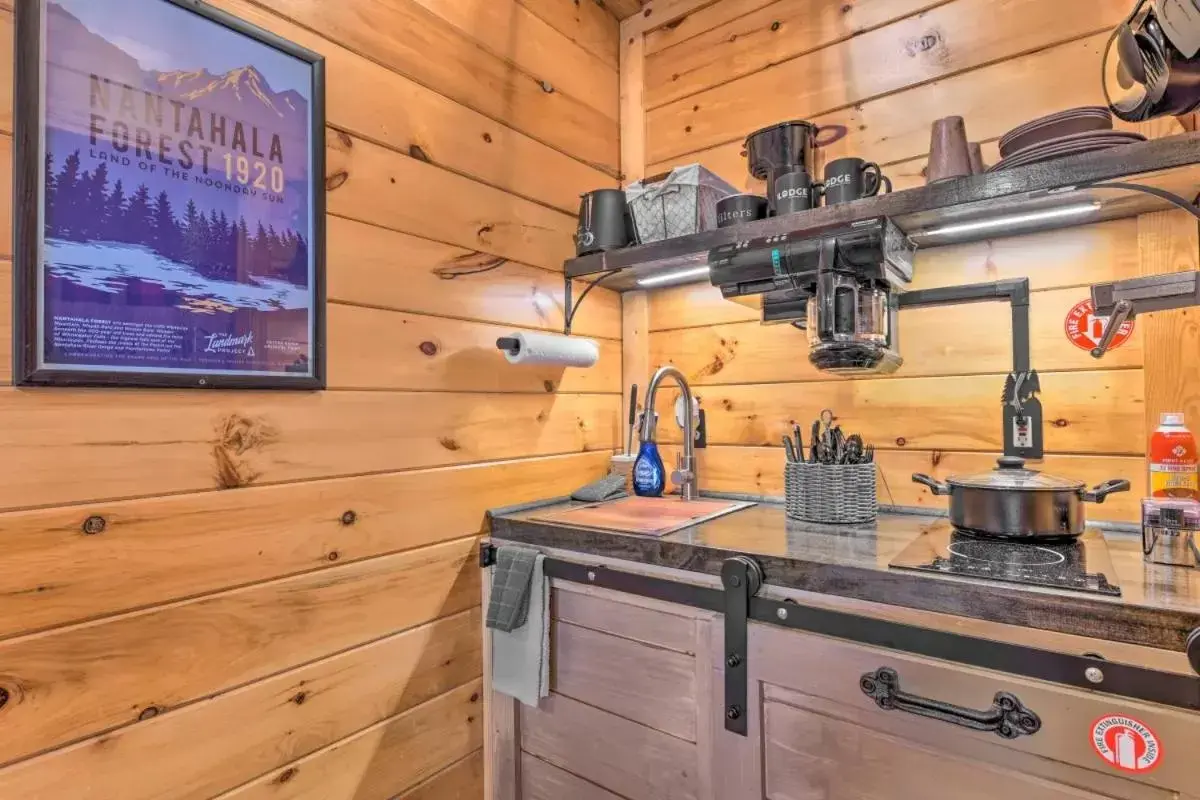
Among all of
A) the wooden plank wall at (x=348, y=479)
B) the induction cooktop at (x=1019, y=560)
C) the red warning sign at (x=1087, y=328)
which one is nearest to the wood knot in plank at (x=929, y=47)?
the red warning sign at (x=1087, y=328)

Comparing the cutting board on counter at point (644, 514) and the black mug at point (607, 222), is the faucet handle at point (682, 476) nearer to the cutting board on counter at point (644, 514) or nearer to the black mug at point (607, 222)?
the cutting board on counter at point (644, 514)

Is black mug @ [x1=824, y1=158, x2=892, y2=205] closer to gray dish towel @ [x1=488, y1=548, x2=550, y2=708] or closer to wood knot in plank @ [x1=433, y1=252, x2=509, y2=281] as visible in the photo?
wood knot in plank @ [x1=433, y1=252, x2=509, y2=281]

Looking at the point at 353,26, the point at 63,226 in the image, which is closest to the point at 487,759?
the point at 63,226

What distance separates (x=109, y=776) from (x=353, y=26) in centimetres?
144

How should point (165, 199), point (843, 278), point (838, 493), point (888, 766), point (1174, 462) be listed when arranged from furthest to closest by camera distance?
1. point (838, 493)
2. point (843, 278)
3. point (1174, 462)
4. point (165, 199)
5. point (888, 766)

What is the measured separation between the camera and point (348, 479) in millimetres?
1296

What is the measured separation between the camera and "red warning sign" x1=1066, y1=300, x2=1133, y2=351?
4.23 ft

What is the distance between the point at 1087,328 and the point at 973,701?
2.88 ft

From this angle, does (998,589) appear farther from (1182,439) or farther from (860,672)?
(1182,439)

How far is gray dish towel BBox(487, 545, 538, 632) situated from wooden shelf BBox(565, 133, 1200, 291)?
0.82 metres

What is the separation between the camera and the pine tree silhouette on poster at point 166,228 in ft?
3.11

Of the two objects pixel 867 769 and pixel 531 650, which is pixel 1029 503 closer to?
pixel 867 769

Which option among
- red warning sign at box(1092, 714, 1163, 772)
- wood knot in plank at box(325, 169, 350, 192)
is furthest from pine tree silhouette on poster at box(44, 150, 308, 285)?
red warning sign at box(1092, 714, 1163, 772)

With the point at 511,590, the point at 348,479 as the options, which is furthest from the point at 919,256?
the point at 348,479
